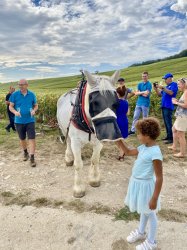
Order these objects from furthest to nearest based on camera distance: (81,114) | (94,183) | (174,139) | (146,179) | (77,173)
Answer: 1. (174,139)
2. (94,183)
3. (77,173)
4. (81,114)
5. (146,179)

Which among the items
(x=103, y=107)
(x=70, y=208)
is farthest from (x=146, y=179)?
(x=70, y=208)

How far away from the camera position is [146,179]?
285 centimetres

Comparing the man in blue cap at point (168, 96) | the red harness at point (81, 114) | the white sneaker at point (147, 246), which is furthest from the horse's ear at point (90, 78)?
the man in blue cap at point (168, 96)

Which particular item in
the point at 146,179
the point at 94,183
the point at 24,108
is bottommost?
the point at 94,183

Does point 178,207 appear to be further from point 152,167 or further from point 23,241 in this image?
point 23,241

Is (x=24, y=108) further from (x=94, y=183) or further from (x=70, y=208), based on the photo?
(x=70, y=208)

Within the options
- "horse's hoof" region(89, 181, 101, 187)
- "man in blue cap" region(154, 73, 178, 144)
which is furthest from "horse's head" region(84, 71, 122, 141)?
"man in blue cap" region(154, 73, 178, 144)

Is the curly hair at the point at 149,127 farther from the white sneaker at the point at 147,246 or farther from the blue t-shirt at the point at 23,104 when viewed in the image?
the blue t-shirt at the point at 23,104

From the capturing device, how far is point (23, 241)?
3289mm

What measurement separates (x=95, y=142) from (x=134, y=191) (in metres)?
1.78

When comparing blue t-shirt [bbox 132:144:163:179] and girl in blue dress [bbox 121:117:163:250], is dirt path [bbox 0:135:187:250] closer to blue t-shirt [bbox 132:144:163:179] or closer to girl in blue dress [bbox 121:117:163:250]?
girl in blue dress [bbox 121:117:163:250]

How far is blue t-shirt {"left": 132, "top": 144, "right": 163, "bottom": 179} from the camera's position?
8.69 ft

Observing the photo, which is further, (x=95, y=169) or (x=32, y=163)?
(x=32, y=163)

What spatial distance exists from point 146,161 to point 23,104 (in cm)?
386
